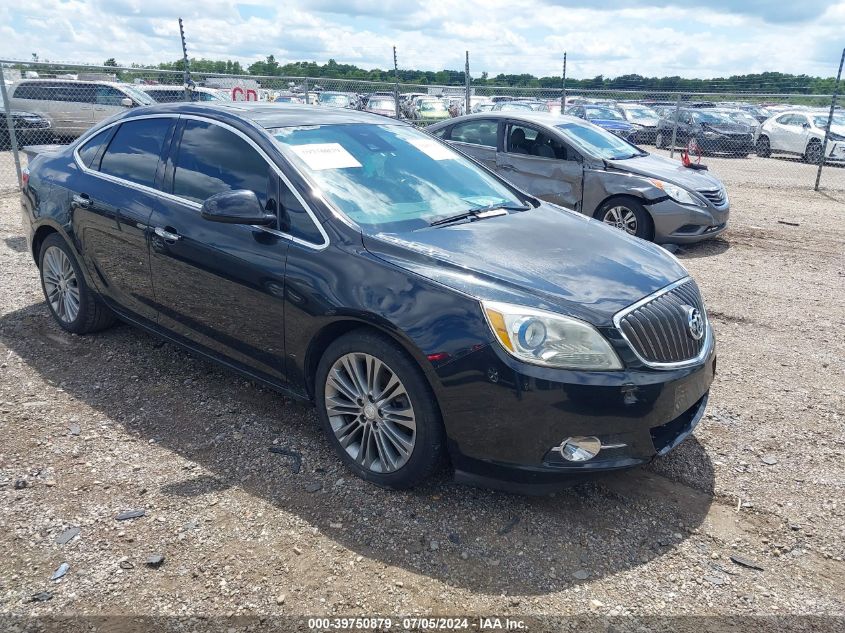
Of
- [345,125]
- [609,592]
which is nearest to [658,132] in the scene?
[345,125]

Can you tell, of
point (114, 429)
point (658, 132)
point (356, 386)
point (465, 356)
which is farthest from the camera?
point (658, 132)

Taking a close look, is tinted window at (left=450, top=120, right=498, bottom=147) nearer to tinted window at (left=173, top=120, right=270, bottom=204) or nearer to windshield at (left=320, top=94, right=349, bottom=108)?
Result: tinted window at (left=173, top=120, right=270, bottom=204)

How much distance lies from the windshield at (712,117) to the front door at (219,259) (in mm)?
20769

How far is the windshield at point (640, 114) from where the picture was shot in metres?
23.7

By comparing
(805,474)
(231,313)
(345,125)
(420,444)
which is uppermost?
(345,125)

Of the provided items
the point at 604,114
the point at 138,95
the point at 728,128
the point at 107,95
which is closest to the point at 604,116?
the point at 604,114

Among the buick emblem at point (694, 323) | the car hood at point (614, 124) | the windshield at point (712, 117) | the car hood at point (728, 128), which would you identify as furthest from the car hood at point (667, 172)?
the windshield at point (712, 117)

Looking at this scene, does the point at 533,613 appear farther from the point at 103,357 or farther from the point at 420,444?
the point at 103,357

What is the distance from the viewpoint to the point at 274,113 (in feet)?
13.3

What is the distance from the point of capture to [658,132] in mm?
22312

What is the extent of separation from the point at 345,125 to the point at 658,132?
67.4 ft

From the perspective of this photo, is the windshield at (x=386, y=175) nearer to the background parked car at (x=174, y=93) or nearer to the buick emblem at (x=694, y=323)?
the buick emblem at (x=694, y=323)

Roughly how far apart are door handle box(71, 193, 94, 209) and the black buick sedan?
0.02 metres

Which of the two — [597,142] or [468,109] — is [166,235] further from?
[468,109]
